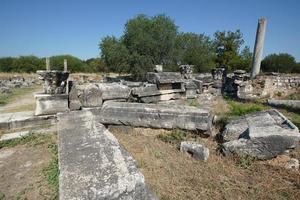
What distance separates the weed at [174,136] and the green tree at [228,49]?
30249 mm

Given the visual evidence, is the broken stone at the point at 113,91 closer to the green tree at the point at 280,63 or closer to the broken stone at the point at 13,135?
the broken stone at the point at 13,135

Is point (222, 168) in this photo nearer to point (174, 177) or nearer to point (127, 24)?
point (174, 177)

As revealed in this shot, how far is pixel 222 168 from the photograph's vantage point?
9.36 feet

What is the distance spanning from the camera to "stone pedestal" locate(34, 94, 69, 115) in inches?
167

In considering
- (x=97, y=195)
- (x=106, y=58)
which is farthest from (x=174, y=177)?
(x=106, y=58)

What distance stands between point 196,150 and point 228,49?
32.8 metres

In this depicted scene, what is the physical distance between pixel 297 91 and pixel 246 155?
1002 centimetres

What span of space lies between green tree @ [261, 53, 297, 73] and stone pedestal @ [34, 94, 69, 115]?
135 ft

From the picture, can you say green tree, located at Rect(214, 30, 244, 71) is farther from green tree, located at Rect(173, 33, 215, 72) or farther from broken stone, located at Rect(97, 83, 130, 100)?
broken stone, located at Rect(97, 83, 130, 100)

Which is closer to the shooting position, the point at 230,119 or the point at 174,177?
the point at 174,177

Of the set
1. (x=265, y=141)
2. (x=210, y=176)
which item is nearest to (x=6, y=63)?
(x=210, y=176)

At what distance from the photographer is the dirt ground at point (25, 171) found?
2289 millimetres

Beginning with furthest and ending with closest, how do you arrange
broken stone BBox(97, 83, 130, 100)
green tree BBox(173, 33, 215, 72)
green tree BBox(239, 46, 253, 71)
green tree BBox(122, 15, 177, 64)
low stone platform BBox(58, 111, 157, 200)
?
green tree BBox(239, 46, 253, 71)
green tree BBox(173, 33, 215, 72)
green tree BBox(122, 15, 177, 64)
broken stone BBox(97, 83, 130, 100)
low stone platform BBox(58, 111, 157, 200)

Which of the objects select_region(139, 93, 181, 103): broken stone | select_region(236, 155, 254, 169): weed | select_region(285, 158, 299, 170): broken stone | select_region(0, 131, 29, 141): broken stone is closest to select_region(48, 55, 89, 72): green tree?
select_region(139, 93, 181, 103): broken stone
